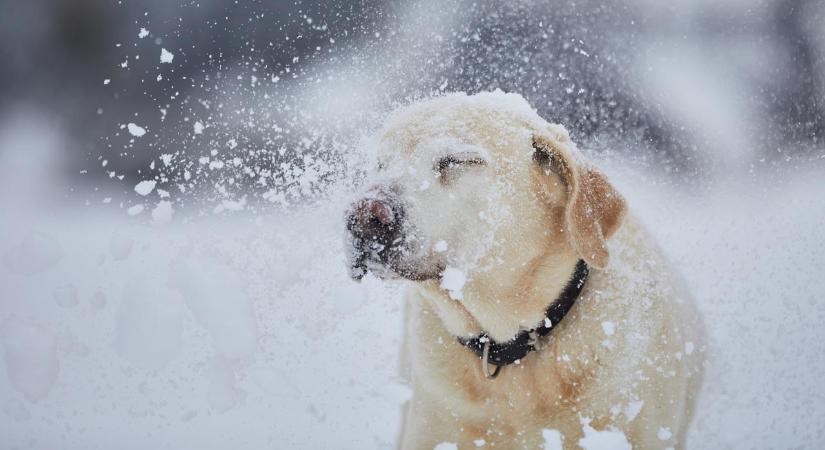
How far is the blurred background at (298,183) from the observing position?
330cm

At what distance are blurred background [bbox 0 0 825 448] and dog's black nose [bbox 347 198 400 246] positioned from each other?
882mm

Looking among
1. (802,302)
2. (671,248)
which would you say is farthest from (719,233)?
(802,302)

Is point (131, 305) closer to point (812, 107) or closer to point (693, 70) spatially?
point (693, 70)

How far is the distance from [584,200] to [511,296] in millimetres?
453

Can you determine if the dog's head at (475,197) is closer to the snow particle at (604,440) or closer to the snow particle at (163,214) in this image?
the snow particle at (604,440)

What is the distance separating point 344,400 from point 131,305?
162 cm

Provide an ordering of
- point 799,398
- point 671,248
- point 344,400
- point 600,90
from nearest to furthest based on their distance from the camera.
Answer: point 799,398, point 344,400, point 671,248, point 600,90

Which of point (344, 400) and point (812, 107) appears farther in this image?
point (812, 107)

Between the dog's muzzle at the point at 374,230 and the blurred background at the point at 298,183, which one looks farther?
the blurred background at the point at 298,183

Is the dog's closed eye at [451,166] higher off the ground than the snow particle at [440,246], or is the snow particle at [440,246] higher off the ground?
the dog's closed eye at [451,166]

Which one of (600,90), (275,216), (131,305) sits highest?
(600,90)

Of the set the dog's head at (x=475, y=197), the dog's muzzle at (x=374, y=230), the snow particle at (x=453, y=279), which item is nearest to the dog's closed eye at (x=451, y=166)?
the dog's head at (x=475, y=197)

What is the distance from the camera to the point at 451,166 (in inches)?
84.4

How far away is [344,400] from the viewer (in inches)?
128
